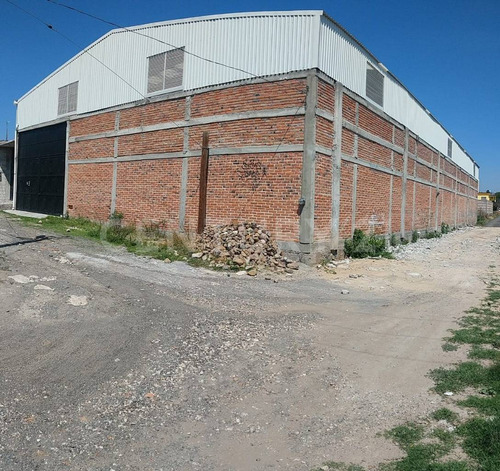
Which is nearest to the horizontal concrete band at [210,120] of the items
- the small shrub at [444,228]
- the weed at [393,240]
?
the weed at [393,240]

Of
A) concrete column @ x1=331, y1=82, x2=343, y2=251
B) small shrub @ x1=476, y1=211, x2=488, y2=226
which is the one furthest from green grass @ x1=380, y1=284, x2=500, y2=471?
small shrub @ x1=476, y1=211, x2=488, y2=226

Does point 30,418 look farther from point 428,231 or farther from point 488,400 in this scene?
point 428,231

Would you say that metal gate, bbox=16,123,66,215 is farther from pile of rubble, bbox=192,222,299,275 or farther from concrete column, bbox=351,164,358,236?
concrete column, bbox=351,164,358,236

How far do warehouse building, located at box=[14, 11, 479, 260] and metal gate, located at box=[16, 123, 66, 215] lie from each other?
0.14 m

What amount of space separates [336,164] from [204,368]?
9.33 meters

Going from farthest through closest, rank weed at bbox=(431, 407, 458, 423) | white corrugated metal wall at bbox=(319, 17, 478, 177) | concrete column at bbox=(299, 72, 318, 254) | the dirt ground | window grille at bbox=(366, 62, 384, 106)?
window grille at bbox=(366, 62, 384, 106)
white corrugated metal wall at bbox=(319, 17, 478, 177)
concrete column at bbox=(299, 72, 318, 254)
weed at bbox=(431, 407, 458, 423)
the dirt ground

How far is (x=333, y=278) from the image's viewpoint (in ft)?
35.4

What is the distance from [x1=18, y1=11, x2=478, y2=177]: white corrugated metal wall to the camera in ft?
40.2

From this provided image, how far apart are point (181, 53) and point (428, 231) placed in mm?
16789

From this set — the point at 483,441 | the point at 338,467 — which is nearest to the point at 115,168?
the point at 338,467

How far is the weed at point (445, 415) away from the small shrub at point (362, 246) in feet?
33.2

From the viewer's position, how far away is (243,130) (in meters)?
12.8

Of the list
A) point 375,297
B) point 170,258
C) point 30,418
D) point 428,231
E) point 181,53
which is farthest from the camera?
point 428,231

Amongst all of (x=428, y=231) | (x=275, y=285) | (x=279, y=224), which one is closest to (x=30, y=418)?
(x=275, y=285)
